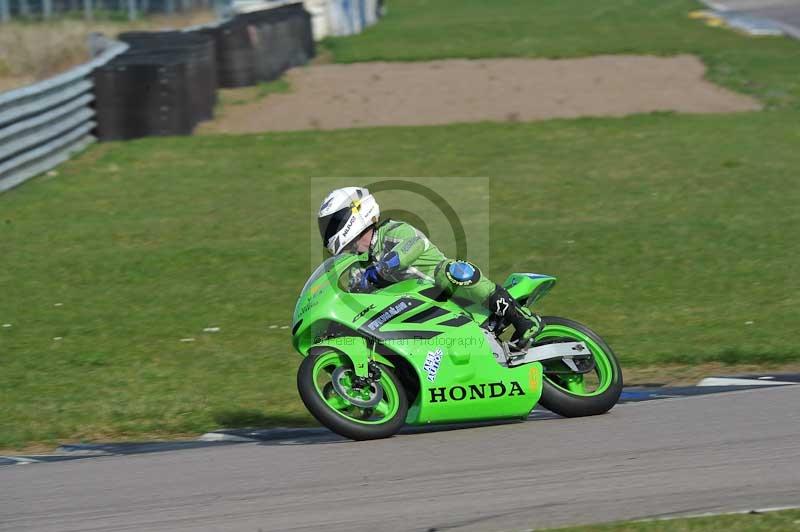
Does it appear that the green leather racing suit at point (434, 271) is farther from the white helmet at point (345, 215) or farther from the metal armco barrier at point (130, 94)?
the metal armco barrier at point (130, 94)

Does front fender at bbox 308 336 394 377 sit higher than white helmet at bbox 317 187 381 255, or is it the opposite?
white helmet at bbox 317 187 381 255

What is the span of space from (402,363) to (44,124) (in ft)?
36.1

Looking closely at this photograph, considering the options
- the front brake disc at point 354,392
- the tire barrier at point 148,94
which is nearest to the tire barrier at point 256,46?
the tire barrier at point 148,94

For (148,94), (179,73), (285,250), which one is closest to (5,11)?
(148,94)

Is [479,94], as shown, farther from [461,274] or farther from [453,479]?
[453,479]

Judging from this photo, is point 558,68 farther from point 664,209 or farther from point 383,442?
point 383,442

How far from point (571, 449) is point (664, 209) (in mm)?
7704

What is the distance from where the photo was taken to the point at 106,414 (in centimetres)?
844

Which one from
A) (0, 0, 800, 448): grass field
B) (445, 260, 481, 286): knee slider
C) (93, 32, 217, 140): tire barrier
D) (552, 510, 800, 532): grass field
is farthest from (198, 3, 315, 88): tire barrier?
(552, 510, 800, 532): grass field

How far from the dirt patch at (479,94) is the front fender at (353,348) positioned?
41.5 feet

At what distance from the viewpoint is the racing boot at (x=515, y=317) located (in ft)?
24.1

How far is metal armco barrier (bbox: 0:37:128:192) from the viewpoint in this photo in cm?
1574

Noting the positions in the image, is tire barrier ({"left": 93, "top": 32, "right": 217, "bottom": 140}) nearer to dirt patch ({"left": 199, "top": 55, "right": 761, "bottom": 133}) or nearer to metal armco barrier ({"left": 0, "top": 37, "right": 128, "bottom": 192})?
metal armco barrier ({"left": 0, "top": 37, "right": 128, "bottom": 192})

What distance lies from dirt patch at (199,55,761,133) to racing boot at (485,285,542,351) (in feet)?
39.8
